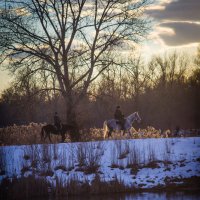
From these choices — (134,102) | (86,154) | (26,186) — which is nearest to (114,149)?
(86,154)

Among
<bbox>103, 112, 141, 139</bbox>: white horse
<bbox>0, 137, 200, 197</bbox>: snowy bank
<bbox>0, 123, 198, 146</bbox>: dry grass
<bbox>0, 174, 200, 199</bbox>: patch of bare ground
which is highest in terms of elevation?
<bbox>103, 112, 141, 139</bbox>: white horse

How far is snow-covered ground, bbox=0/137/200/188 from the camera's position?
21.8 metres

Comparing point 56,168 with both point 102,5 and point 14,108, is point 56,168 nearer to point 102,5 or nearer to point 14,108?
point 14,108

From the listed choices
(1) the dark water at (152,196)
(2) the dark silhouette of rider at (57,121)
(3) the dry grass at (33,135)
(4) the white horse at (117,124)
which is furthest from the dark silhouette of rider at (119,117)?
(1) the dark water at (152,196)

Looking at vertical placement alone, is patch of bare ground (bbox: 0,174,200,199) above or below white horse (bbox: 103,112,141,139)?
below

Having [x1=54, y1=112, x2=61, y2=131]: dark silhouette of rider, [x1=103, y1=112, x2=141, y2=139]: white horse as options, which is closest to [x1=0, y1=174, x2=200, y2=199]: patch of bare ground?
[x1=54, y1=112, x2=61, y2=131]: dark silhouette of rider

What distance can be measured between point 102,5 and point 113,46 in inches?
107

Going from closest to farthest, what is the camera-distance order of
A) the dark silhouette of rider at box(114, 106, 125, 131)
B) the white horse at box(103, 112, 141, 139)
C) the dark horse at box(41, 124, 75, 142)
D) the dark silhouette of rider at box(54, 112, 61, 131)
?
the dark silhouette of rider at box(54, 112, 61, 131), the dark horse at box(41, 124, 75, 142), the dark silhouette of rider at box(114, 106, 125, 131), the white horse at box(103, 112, 141, 139)

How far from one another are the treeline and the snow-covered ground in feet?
22.6

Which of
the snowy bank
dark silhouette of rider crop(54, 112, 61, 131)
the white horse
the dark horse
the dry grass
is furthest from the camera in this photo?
the white horse

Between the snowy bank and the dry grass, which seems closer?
the snowy bank

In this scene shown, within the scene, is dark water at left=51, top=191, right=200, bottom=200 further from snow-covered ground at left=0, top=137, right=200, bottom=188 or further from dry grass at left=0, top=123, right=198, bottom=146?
dry grass at left=0, top=123, right=198, bottom=146

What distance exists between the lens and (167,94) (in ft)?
168

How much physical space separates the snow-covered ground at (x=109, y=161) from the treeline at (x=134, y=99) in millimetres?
6902
